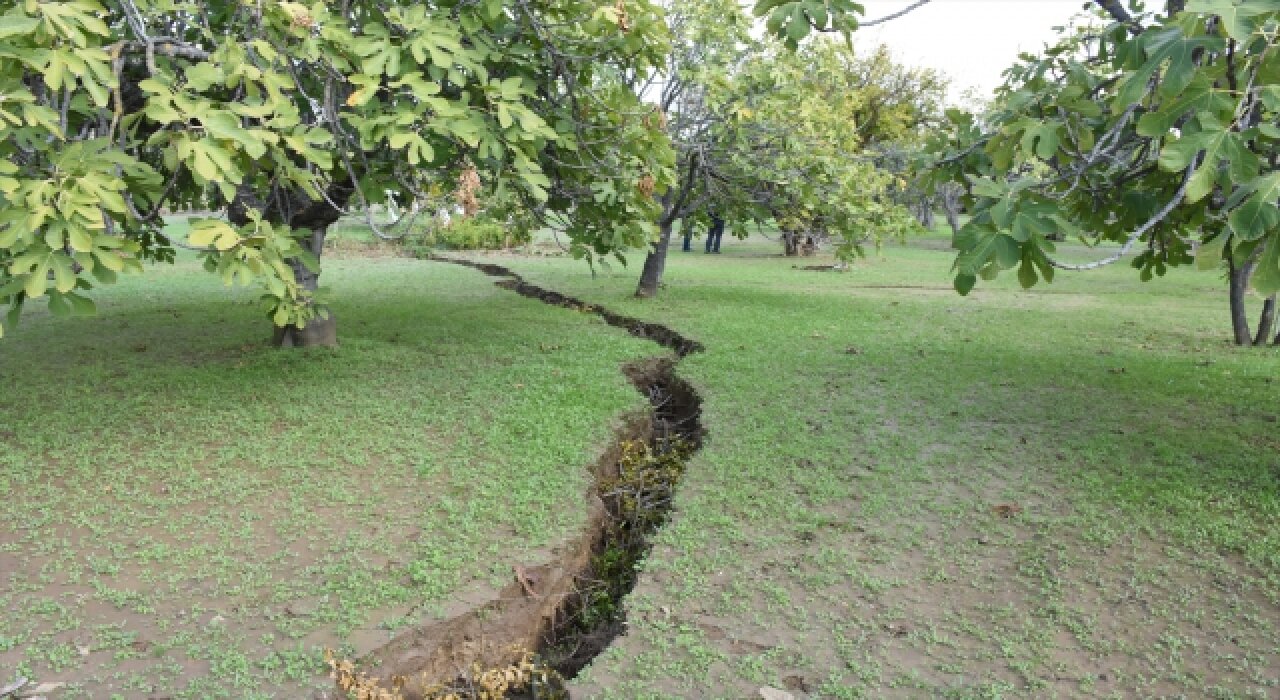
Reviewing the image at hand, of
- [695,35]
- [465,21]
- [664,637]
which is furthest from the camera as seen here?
[695,35]

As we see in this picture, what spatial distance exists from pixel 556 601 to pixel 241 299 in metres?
7.90

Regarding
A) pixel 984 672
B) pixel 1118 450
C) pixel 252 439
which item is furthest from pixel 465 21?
pixel 1118 450

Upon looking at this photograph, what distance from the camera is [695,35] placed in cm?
838

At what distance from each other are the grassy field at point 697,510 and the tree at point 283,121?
0.91 m

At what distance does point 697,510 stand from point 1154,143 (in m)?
2.49

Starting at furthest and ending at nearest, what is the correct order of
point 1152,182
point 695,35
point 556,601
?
1. point 695,35
2. point 1152,182
3. point 556,601

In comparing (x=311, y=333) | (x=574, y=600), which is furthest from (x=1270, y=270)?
(x=311, y=333)

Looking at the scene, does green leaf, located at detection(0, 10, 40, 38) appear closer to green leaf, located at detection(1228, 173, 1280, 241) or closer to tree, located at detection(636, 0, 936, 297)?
green leaf, located at detection(1228, 173, 1280, 241)

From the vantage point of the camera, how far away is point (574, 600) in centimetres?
337

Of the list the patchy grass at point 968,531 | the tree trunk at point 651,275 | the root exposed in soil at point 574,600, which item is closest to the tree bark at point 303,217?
the root exposed in soil at point 574,600

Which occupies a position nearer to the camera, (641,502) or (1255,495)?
(1255,495)

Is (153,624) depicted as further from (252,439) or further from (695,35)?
(695,35)

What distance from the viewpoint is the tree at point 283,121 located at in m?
2.95

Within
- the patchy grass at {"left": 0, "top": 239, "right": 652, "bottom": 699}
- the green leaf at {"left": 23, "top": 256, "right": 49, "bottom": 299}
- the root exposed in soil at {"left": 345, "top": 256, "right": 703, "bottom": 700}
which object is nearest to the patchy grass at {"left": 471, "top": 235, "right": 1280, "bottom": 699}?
the root exposed in soil at {"left": 345, "top": 256, "right": 703, "bottom": 700}
